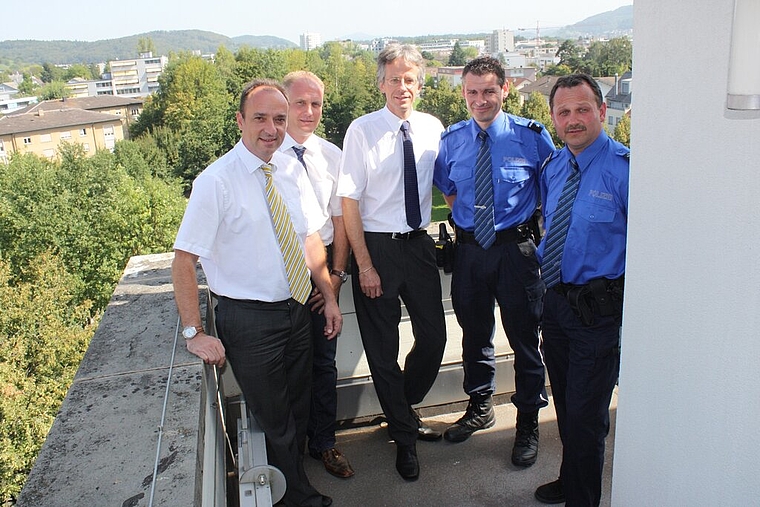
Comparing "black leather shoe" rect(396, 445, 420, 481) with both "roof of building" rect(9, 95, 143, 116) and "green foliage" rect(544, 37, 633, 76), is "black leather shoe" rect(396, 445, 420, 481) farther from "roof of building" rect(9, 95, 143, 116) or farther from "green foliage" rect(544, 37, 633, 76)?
"roof of building" rect(9, 95, 143, 116)

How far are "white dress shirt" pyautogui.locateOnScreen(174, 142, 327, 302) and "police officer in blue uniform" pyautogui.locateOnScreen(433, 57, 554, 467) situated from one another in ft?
3.22

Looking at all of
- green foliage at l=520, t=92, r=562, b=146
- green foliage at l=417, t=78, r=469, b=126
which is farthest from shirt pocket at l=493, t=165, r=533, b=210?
green foliage at l=417, t=78, r=469, b=126

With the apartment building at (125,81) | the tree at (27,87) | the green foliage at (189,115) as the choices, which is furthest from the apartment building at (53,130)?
the tree at (27,87)

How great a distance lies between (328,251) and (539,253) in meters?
0.98

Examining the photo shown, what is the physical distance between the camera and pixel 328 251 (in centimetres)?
317

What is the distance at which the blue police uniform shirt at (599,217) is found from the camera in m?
2.47

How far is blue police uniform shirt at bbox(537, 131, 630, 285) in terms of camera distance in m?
2.47

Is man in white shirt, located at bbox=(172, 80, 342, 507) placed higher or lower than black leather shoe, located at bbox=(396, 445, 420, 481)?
higher

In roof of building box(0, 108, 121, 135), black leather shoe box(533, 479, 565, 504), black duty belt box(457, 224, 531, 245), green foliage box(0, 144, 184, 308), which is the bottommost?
green foliage box(0, 144, 184, 308)

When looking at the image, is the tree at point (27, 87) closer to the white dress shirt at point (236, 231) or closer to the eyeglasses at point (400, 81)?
the eyeglasses at point (400, 81)

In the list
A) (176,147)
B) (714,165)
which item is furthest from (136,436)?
(176,147)

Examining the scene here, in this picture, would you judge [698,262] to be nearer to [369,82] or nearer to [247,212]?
[247,212]

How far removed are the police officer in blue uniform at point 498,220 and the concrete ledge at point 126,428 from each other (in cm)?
136

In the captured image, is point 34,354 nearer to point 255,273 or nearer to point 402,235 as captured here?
point 402,235
